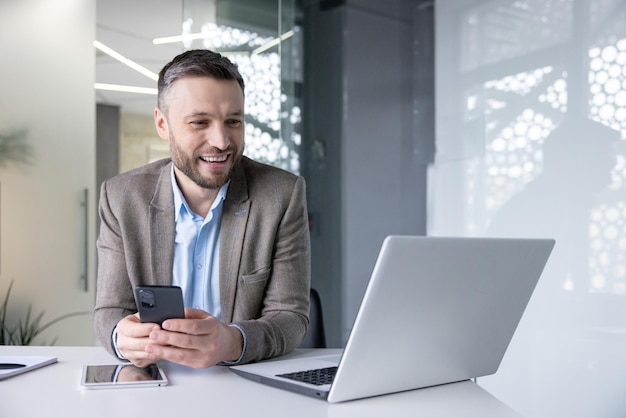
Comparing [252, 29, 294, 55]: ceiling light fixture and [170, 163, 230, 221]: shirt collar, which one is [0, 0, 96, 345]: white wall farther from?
[170, 163, 230, 221]: shirt collar

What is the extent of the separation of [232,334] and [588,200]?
86.1 inches

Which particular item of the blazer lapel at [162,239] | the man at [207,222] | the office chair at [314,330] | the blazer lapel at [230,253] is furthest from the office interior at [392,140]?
the blazer lapel at [162,239]

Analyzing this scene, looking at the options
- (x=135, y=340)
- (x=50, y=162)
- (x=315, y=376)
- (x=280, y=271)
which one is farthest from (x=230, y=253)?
(x=50, y=162)

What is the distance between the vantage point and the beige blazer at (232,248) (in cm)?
182

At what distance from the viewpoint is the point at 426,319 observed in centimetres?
117

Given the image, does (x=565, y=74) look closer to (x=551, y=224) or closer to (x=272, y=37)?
(x=551, y=224)

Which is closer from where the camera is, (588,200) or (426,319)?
(426,319)

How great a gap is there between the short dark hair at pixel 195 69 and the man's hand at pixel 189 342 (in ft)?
2.21

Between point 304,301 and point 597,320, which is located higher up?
point 304,301

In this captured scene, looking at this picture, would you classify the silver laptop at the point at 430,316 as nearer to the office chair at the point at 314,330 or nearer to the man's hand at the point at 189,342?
the man's hand at the point at 189,342

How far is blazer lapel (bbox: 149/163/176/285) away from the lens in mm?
1845

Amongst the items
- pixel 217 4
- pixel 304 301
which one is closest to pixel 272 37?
pixel 217 4

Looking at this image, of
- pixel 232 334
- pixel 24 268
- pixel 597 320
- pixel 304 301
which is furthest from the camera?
pixel 24 268

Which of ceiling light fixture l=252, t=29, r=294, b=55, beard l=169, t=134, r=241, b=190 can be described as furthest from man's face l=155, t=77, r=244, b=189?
ceiling light fixture l=252, t=29, r=294, b=55
